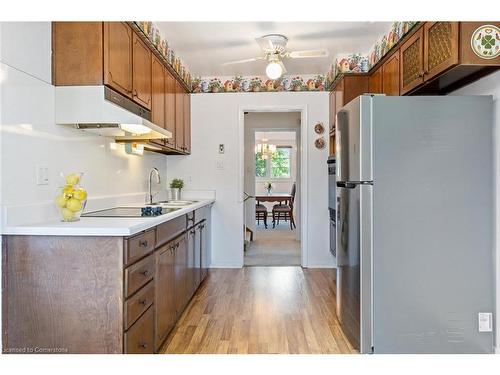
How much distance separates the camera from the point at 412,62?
2701mm

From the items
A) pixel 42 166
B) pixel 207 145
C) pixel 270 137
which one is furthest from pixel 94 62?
pixel 270 137

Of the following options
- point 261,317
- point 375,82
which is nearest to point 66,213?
point 261,317

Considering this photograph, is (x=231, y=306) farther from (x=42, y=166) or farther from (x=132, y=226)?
(x=42, y=166)

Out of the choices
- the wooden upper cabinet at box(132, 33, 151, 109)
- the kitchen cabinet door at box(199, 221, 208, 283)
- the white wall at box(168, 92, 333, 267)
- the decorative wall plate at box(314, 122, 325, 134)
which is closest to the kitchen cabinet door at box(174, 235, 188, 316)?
the kitchen cabinet door at box(199, 221, 208, 283)

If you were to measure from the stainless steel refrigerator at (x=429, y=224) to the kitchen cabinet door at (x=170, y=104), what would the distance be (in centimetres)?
205

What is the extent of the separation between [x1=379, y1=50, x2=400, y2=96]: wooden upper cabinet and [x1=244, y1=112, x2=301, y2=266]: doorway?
2.59m

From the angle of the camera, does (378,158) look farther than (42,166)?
Yes

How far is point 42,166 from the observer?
206cm

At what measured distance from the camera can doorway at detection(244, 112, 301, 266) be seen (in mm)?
5727

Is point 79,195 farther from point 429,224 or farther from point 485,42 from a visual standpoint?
point 485,42

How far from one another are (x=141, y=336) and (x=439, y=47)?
246 centimetres

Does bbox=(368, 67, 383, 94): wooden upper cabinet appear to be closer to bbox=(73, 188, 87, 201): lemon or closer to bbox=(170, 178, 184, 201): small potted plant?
bbox=(170, 178, 184, 201): small potted plant

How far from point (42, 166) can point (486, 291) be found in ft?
8.94

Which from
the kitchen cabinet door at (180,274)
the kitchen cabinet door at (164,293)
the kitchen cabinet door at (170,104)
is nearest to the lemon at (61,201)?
the kitchen cabinet door at (164,293)
